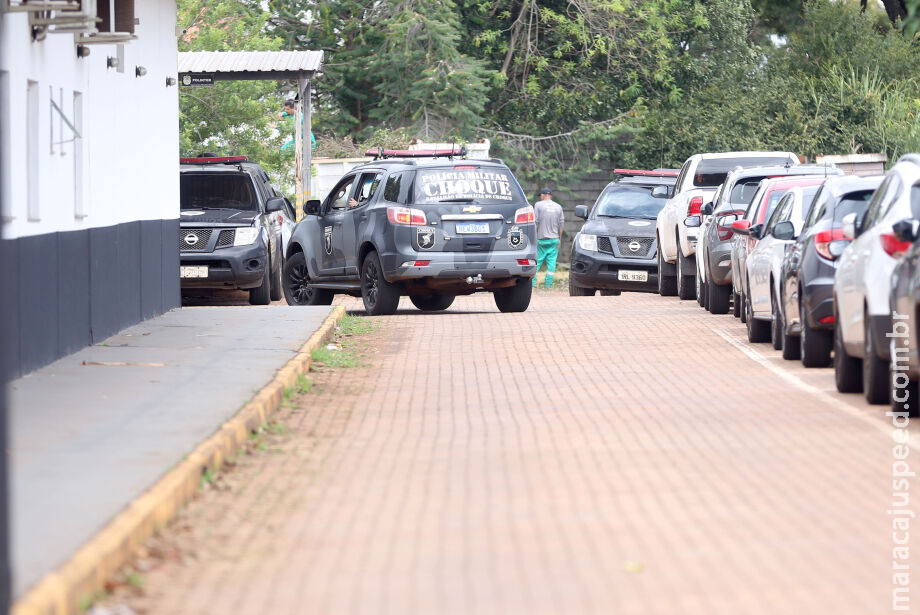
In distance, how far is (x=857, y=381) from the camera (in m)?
11.9

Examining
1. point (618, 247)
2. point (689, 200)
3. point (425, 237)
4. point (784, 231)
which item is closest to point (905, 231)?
point (784, 231)

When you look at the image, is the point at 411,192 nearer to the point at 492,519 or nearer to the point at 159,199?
the point at 159,199

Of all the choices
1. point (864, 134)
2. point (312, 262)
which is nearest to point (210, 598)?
point (312, 262)

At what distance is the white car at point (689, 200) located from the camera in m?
23.5

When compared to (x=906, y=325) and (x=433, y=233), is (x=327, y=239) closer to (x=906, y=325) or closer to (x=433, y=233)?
(x=433, y=233)

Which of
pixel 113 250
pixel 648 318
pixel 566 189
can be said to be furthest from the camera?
pixel 566 189

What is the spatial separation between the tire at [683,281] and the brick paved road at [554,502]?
34.4 feet

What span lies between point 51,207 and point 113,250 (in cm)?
234

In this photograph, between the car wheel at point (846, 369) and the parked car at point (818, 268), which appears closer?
the car wheel at point (846, 369)

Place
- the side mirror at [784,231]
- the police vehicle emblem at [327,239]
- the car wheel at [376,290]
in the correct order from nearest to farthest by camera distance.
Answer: the side mirror at [784,231] < the car wheel at [376,290] < the police vehicle emblem at [327,239]

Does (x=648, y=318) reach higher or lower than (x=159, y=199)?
lower

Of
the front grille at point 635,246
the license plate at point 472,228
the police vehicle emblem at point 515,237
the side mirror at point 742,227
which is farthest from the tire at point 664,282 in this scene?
the side mirror at point 742,227

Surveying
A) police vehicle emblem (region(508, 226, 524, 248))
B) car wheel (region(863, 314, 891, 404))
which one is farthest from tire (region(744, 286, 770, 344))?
car wheel (region(863, 314, 891, 404))

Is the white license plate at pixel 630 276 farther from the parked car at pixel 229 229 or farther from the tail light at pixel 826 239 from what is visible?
the tail light at pixel 826 239
